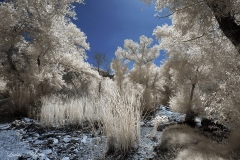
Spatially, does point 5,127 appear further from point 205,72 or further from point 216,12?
point 205,72

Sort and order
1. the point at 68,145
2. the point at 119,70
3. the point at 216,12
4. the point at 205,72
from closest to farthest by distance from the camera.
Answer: the point at 216,12 → the point at 68,145 → the point at 205,72 → the point at 119,70

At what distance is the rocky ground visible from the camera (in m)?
3.47

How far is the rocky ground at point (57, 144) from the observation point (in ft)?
11.4

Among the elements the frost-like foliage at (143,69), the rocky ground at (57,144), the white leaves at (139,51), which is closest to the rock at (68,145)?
the rocky ground at (57,144)

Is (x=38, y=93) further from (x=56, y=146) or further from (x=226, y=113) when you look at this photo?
(x=226, y=113)

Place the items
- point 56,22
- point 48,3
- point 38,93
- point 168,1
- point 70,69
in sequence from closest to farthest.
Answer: point 168,1
point 38,93
point 56,22
point 48,3
point 70,69

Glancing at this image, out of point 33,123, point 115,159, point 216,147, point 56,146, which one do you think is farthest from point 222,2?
point 33,123

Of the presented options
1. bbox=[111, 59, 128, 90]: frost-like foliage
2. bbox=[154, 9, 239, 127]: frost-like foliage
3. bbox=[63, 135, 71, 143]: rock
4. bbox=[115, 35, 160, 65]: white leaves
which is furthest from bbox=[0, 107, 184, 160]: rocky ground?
bbox=[115, 35, 160, 65]: white leaves

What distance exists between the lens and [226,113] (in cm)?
366

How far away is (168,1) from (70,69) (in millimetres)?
9869

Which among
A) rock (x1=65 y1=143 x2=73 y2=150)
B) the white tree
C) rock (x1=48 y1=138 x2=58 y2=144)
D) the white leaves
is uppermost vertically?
the white leaves

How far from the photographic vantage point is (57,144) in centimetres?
A: 420

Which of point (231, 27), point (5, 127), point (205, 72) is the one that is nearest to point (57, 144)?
point (5, 127)

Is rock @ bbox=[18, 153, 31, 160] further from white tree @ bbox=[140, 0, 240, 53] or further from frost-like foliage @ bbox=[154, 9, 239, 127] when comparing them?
white tree @ bbox=[140, 0, 240, 53]
